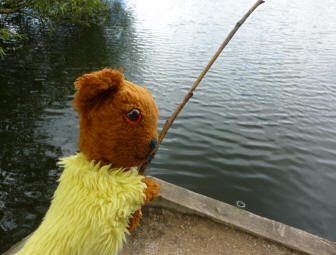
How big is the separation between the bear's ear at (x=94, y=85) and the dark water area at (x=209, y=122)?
3369 mm

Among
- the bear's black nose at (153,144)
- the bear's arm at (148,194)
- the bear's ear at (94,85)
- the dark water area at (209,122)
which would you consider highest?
the bear's ear at (94,85)

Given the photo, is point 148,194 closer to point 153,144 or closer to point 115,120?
point 153,144

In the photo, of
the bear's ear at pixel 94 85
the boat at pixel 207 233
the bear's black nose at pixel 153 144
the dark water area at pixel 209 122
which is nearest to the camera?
the bear's ear at pixel 94 85

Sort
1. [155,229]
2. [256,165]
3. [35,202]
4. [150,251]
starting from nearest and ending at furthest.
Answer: [150,251], [155,229], [35,202], [256,165]

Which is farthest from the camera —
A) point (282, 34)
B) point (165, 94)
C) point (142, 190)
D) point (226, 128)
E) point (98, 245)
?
point (282, 34)

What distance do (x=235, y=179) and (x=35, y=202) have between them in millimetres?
3813

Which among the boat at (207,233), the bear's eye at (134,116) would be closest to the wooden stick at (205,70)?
the bear's eye at (134,116)

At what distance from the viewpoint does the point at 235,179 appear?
4.95m

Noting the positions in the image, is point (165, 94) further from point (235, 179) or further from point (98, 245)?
point (98, 245)

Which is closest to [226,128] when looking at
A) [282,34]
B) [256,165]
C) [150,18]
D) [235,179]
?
[256,165]

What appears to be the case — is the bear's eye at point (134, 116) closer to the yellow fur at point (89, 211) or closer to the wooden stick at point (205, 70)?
the wooden stick at point (205, 70)

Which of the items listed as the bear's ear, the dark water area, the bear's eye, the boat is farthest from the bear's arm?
the dark water area

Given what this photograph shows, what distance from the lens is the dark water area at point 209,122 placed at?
14.5 ft

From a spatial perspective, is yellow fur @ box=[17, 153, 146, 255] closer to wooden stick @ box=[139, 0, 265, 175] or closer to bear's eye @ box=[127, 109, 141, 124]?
wooden stick @ box=[139, 0, 265, 175]
